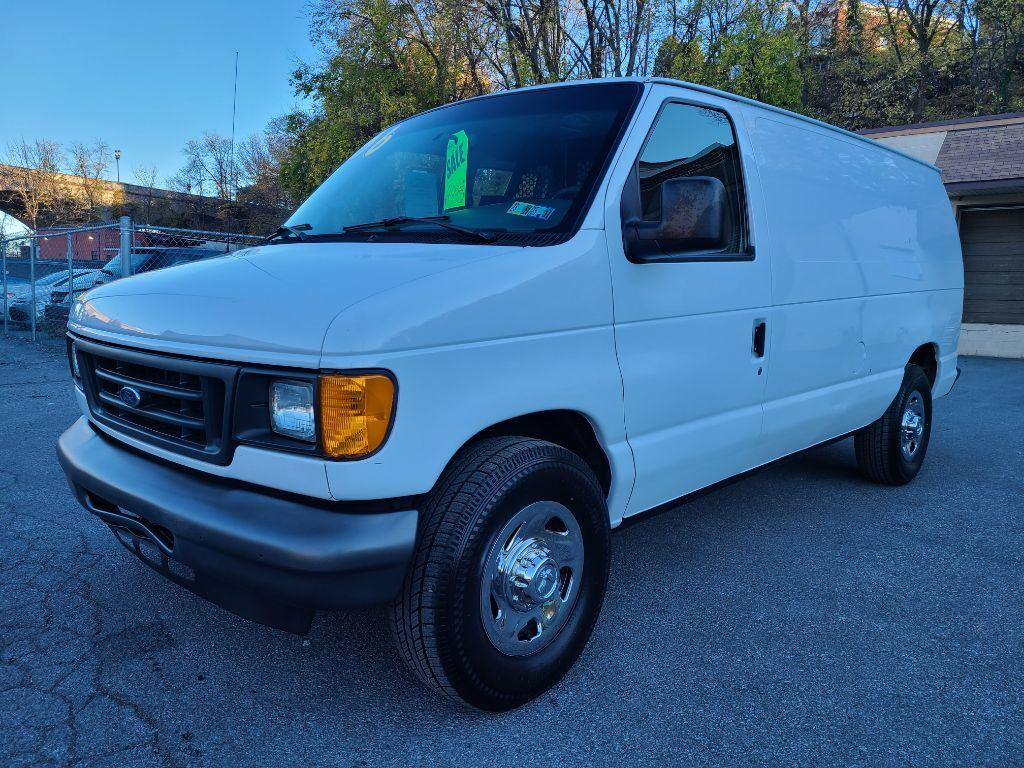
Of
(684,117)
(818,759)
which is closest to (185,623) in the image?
(818,759)

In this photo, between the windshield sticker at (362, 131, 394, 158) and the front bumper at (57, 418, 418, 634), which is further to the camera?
the windshield sticker at (362, 131, 394, 158)

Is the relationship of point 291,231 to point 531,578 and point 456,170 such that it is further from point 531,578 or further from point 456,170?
point 531,578

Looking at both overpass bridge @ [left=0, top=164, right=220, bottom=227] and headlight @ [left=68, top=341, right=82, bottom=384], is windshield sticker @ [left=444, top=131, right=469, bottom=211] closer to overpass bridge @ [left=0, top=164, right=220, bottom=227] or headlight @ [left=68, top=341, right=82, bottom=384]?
headlight @ [left=68, top=341, right=82, bottom=384]

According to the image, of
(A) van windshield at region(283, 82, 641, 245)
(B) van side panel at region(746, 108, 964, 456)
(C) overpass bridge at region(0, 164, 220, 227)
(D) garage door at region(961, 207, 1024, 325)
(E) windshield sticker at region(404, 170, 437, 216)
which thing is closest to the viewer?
(A) van windshield at region(283, 82, 641, 245)

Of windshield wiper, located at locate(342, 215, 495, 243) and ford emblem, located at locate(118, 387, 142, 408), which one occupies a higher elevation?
windshield wiper, located at locate(342, 215, 495, 243)

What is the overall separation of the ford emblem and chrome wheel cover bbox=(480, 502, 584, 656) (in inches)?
48.8

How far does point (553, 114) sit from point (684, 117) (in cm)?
54

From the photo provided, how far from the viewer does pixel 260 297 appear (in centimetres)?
219

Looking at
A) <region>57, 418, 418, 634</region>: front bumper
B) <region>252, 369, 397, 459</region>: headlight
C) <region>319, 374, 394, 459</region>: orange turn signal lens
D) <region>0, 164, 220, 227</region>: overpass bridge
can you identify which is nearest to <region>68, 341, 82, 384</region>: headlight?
<region>57, 418, 418, 634</region>: front bumper

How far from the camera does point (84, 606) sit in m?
3.06

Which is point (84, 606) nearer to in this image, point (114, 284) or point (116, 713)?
point (116, 713)

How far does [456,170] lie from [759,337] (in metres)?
1.51

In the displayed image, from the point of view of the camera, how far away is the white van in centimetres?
203

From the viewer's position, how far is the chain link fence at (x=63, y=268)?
9844 mm
